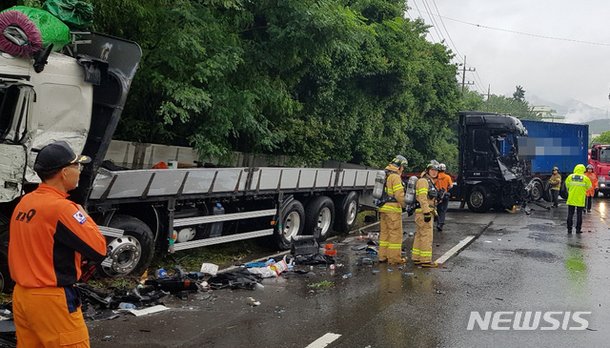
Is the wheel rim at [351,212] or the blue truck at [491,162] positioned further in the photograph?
the blue truck at [491,162]

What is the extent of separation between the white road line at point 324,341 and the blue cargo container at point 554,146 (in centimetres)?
1660

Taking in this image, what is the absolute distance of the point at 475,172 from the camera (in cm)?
1877

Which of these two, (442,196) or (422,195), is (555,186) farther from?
(422,195)

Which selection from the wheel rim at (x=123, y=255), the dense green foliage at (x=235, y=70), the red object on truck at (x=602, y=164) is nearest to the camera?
the wheel rim at (x=123, y=255)

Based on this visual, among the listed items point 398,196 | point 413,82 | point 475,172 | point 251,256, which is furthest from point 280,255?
point 413,82

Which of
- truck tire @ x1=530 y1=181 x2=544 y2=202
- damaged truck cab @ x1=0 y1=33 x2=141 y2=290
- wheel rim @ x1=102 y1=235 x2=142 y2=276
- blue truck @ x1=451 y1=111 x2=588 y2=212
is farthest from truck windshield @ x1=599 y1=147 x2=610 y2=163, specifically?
damaged truck cab @ x1=0 y1=33 x2=141 y2=290

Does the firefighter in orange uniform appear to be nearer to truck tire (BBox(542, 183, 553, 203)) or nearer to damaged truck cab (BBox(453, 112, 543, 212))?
damaged truck cab (BBox(453, 112, 543, 212))

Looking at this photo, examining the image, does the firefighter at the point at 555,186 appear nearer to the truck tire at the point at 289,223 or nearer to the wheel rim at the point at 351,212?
the wheel rim at the point at 351,212

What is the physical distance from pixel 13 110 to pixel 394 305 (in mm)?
4705

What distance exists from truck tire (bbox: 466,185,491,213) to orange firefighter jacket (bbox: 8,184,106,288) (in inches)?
676

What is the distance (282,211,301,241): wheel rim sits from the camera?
1083 centimetres

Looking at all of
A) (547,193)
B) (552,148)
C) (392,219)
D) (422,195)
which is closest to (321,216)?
(392,219)

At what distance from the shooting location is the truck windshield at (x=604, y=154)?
26.6 meters

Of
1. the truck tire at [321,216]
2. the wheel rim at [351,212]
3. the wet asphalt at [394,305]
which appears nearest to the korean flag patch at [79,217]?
the wet asphalt at [394,305]
